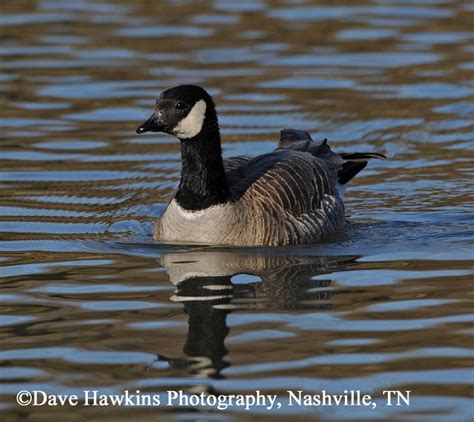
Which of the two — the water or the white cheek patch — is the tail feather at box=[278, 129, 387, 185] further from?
the white cheek patch

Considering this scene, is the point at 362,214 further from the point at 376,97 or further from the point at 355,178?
the point at 376,97

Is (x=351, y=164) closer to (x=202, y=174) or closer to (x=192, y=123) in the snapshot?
(x=202, y=174)

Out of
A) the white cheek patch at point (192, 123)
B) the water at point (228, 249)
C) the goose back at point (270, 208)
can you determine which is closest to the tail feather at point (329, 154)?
the goose back at point (270, 208)

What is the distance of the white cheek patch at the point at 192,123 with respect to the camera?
1197cm

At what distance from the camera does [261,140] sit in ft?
54.6

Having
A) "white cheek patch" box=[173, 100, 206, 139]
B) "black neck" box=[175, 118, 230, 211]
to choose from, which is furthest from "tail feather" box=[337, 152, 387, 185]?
"white cheek patch" box=[173, 100, 206, 139]

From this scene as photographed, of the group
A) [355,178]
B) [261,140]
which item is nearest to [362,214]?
[355,178]

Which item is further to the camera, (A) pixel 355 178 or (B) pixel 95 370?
(A) pixel 355 178

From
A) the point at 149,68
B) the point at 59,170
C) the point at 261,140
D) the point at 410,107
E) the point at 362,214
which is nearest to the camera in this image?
the point at 362,214

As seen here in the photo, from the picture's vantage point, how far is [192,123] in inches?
473

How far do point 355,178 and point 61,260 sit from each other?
197 inches

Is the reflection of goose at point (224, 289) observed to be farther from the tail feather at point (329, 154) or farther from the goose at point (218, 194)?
the tail feather at point (329, 154)

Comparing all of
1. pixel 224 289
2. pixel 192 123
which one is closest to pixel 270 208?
pixel 192 123

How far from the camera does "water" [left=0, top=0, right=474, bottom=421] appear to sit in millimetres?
8453
